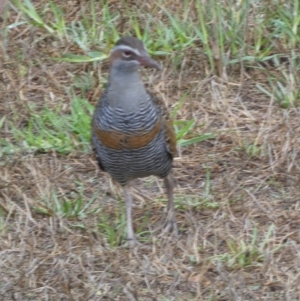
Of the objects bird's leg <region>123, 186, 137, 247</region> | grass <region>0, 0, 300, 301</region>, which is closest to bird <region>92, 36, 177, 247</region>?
bird's leg <region>123, 186, 137, 247</region>

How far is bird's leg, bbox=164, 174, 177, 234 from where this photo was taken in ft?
17.9

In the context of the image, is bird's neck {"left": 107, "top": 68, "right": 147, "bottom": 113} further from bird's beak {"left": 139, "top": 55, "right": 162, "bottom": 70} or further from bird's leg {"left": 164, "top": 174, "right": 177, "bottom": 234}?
bird's leg {"left": 164, "top": 174, "right": 177, "bottom": 234}

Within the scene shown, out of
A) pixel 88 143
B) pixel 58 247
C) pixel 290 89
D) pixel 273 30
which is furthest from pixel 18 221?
pixel 273 30

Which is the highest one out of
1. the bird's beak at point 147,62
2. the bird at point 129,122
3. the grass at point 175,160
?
the bird's beak at point 147,62

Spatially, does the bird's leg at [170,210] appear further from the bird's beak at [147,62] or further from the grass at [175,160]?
the bird's beak at [147,62]

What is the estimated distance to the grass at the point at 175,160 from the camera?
5.09 metres

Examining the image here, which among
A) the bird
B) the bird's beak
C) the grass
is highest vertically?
the bird's beak

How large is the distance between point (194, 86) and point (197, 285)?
205 cm

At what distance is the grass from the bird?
34 centimetres

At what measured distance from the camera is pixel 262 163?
19.9ft

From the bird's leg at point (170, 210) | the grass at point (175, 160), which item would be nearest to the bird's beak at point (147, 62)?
the bird's leg at point (170, 210)

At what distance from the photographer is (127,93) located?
5137 millimetres

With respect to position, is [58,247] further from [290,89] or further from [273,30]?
[273,30]

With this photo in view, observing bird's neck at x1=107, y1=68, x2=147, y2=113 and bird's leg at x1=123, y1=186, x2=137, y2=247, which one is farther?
bird's leg at x1=123, y1=186, x2=137, y2=247
